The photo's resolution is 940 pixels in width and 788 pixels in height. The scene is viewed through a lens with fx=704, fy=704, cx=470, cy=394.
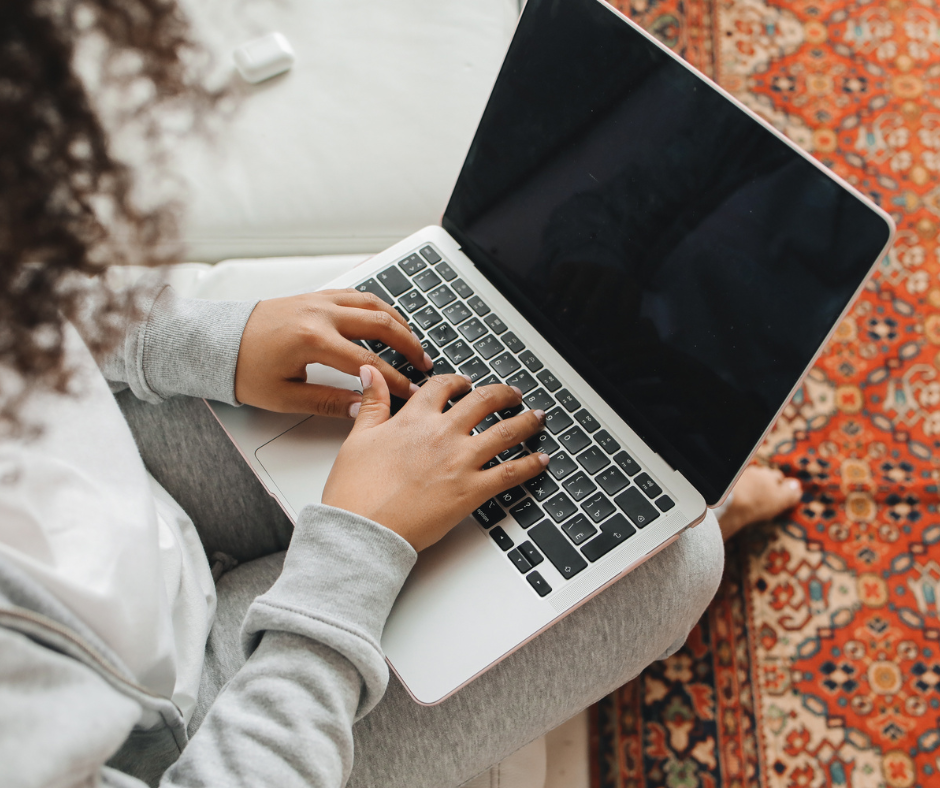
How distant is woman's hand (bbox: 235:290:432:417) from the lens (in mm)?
662

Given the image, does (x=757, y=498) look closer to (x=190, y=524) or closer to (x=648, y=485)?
(x=648, y=485)

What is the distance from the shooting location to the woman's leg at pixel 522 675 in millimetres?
620

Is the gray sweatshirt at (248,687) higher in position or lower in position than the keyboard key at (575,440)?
lower

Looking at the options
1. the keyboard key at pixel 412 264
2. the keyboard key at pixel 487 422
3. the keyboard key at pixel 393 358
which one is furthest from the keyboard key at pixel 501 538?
the keyboard key at pixel 412 264

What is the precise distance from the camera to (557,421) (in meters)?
0.69

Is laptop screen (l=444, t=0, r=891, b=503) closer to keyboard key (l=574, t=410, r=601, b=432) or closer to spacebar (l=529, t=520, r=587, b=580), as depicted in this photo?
keyboard key (l=574, t=410, r=601, b=432)

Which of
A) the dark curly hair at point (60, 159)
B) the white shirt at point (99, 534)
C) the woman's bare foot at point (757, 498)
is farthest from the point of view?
the woman's bare foot at point (757, 498)

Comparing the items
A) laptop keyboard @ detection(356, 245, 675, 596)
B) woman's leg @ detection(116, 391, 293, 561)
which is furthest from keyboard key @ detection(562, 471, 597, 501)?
woman's leg @ detection(116, 391, 293, 561)

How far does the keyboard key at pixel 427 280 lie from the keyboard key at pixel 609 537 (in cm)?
32

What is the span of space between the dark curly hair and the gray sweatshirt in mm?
146

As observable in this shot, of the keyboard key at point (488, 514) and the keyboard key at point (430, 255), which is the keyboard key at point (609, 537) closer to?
the keyboard key at point (488, 514)

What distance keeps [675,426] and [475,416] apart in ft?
0.60

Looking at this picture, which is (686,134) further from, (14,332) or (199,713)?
(199,713)

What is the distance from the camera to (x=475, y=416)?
0.64m
